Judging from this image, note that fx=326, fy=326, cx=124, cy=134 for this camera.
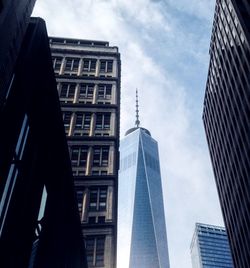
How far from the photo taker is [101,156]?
65.8 meters

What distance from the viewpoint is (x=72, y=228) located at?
28875mm

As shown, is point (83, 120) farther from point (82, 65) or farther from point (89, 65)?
point (89, 65)

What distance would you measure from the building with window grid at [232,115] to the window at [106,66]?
24320mm

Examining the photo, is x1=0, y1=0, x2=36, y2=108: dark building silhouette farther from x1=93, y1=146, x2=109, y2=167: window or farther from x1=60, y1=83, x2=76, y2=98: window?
x1=60, y1=83, x2=76, y2=98: window

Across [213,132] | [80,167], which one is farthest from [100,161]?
→ [213,132]

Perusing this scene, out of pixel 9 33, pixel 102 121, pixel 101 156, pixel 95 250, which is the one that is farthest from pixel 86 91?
pixel 9 33

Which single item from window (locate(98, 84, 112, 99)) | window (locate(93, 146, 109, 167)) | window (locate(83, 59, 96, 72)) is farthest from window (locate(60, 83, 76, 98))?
window (locate(93, 146, 109, 167))

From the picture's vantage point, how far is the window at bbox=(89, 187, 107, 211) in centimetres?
5884

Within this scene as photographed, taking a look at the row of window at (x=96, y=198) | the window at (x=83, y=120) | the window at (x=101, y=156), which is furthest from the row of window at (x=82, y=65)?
the row of window at (x=96, y=198)

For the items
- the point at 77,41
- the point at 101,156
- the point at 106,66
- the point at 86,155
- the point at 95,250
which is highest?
the point at 77,41

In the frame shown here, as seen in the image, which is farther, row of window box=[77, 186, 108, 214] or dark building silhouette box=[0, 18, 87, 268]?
row of window box=[77, 186, 108, 214]

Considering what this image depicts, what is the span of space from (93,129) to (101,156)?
22.4ft

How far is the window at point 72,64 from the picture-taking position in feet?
263

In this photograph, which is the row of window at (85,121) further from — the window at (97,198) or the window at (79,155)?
the window at (97,198)
